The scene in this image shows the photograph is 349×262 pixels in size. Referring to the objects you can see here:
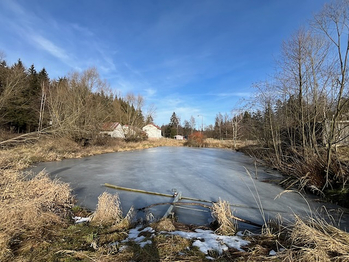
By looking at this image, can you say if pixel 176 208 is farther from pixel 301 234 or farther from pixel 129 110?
pixel 129 110

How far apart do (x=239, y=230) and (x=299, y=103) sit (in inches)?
262

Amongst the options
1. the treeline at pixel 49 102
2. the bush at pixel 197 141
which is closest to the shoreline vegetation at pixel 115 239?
the treeline at pixel 49 102

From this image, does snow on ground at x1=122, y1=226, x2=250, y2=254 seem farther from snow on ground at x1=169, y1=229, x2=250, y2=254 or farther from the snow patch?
the snow patch

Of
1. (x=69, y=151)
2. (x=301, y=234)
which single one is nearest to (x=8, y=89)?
(x=69, y=151)

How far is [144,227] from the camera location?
11.2 ft

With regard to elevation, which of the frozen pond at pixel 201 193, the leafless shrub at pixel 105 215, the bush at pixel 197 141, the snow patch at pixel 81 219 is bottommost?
the frozen pond at pixel 201 193

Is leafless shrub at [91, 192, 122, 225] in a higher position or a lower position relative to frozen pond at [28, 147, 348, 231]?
higher

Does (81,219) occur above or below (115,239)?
below

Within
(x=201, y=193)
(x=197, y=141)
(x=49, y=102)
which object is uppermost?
(x=49, y=102)

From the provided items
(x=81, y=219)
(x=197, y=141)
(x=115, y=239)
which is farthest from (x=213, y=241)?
(x=197, y=141)

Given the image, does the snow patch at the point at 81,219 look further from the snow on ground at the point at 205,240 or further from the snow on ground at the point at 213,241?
the snow on ground at the point at 213,241

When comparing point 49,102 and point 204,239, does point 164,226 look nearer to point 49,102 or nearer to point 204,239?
point 204,239

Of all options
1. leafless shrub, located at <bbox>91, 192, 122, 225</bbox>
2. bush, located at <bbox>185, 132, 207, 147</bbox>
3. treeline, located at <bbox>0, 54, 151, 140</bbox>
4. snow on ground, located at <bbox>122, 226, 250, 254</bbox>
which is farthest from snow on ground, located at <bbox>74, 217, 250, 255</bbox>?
bush, located at <bbox>185, 132, 207, 147</bbox>

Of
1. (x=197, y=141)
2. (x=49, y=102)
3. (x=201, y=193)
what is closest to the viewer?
(x=201, y=193)
